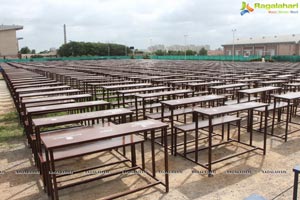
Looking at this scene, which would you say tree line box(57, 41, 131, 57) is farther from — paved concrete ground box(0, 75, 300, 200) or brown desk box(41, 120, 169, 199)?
brown desk box(41, 120, 169, 199)

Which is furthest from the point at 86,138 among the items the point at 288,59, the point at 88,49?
the point at 88,49

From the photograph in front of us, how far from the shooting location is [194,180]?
13.2ft

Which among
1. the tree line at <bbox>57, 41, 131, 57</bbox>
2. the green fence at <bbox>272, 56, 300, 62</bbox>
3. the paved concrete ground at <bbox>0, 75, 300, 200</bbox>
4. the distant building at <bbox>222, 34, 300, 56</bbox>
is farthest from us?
the tree line at <bbox>57, 41, 131, 57</bbox>

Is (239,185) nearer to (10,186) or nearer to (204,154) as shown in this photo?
(204,154)

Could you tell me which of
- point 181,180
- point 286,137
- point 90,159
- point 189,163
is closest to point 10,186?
point 90,159

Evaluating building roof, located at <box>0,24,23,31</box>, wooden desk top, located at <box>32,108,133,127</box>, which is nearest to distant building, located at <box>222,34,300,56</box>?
building roof, located at <box>0,24,23,31</box>

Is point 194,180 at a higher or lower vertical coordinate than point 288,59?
lower

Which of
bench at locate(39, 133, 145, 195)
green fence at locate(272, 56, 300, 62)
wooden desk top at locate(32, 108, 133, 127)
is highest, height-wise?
green fence at locate(272, 56, 300, 62)

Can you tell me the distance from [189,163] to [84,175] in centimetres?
172

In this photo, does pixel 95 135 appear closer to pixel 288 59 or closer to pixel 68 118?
pixel 68 118

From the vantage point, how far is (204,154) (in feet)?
16.6

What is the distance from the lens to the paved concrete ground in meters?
3.62

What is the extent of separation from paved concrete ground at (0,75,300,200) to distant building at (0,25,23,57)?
211 feet

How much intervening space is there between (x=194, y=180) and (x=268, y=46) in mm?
58241
